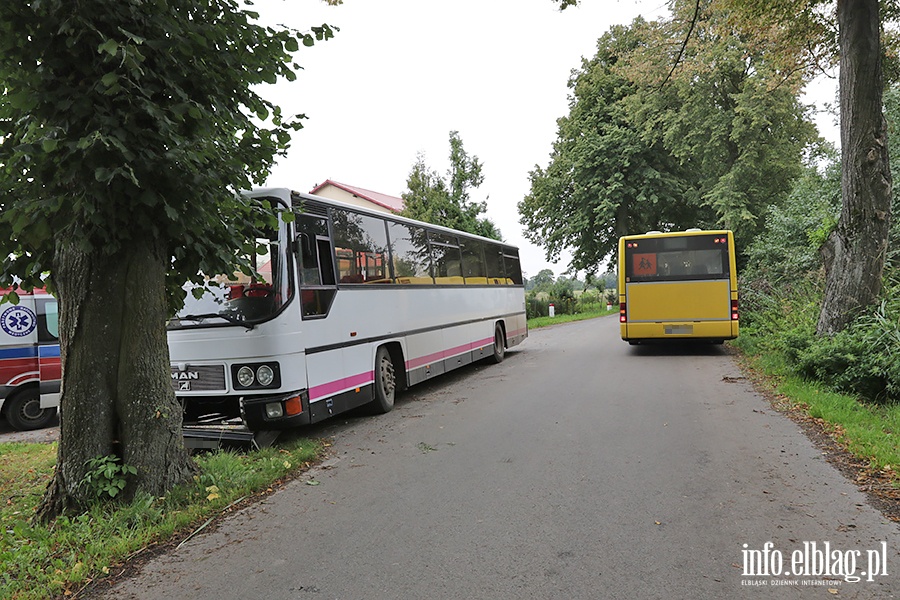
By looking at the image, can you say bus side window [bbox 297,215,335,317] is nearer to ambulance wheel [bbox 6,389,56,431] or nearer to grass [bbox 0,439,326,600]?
grass [bbox 0,439,326,600]

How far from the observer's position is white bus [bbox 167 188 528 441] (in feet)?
21.5

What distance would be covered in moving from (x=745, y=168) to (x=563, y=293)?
658 inches

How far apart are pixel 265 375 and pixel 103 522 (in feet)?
7.67

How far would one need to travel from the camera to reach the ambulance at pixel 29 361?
9281 mm

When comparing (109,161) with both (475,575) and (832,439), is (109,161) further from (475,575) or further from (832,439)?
(832,439)

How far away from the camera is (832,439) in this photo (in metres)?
6.28

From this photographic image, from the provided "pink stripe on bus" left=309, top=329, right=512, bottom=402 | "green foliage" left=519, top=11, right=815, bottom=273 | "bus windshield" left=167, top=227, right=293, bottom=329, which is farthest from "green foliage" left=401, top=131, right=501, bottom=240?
"bus windshield" left=167, top=227, right=293, bottom=329

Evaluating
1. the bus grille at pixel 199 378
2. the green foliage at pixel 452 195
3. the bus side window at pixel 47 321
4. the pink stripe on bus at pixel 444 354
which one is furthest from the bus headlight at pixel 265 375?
the green foliage at pixel 452 195

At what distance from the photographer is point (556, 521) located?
4.34 meters

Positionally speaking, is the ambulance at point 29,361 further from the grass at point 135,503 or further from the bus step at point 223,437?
the bus step at point 223,437

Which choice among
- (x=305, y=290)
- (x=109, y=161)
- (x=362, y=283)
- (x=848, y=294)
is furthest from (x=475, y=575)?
(x=848, y=294)

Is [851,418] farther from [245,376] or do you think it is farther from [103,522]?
[103,522]

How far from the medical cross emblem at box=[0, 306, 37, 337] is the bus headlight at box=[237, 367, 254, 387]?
5.06 metres

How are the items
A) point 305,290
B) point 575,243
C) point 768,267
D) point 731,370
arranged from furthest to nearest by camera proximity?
1. point 575,243
2. point 768,267
3. point 731,370
4. point 305,290
